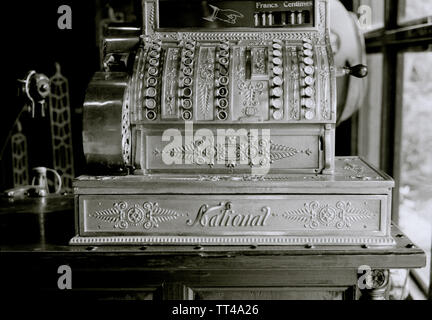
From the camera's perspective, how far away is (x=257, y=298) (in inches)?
70.5

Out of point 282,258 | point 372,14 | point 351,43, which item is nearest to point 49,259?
point 282,258

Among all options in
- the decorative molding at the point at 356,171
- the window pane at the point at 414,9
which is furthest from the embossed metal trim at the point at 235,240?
the window pane at the point at 414,9

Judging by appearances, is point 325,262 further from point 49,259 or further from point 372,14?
point 372,14

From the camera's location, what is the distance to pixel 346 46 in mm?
2797

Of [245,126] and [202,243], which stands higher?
[245,126]

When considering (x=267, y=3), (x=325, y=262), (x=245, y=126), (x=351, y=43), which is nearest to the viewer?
(x=325, y=262)

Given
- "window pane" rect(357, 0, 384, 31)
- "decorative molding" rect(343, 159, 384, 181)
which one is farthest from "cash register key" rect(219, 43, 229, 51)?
"window pane" rect(357, 0, 384, 31)

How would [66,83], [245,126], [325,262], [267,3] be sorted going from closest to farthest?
1. [325,262]
2. [245,126]
3. [267,3]
4. [66,83]

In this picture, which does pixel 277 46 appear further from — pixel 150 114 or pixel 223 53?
pixel 150 114

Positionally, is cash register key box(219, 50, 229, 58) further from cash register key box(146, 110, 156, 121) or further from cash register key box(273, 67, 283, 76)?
cash register key box(146, 110, 156, 121)

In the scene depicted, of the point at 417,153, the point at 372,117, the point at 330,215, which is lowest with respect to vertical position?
the point at 330,215

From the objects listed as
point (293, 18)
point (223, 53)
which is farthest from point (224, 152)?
point (293, 18)

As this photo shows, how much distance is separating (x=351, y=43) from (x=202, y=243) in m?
1.56

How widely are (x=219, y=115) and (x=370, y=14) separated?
186 centimetres
